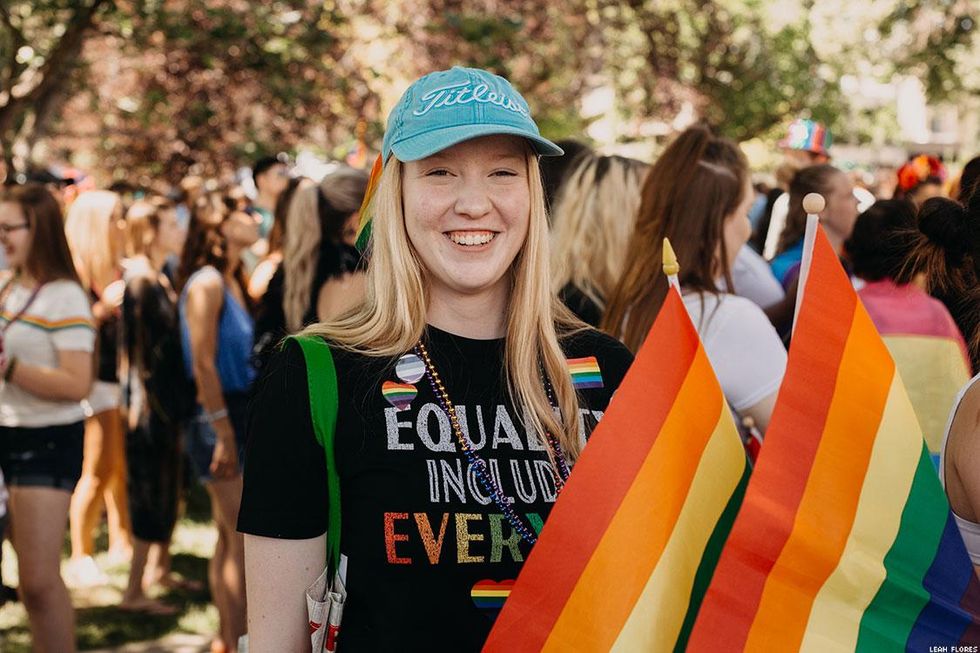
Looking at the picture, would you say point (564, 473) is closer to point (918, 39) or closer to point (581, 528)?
point (581, 528)

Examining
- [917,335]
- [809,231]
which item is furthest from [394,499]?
[917,335]

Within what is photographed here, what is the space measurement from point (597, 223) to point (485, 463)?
2603 millimetres

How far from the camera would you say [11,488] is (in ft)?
15.6

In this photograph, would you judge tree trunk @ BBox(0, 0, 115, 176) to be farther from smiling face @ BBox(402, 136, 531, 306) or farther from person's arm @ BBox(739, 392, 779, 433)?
smiling face @ BBox(402, 136, 531, 306)

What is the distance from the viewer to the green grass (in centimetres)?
608

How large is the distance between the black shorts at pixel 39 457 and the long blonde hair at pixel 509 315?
2911 mm

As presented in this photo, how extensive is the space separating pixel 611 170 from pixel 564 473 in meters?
2.61

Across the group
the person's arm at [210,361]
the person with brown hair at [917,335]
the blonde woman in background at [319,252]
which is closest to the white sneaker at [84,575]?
the person's arm at [210,361]

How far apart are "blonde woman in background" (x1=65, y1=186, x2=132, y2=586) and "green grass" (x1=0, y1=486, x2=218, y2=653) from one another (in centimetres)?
18

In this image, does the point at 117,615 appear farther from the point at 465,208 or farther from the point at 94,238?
the point at 465,208

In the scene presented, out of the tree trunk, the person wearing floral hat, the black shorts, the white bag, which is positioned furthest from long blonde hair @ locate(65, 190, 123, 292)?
the person wearing floral hat

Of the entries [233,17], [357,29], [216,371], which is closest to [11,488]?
[216,371]

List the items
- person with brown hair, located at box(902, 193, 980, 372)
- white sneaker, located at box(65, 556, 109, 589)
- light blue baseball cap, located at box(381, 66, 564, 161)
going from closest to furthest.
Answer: light blue baseball cap, located at box(381, 66, 564, 161) < person with brown hair, located at box(902, 193, 980, 372) < white sneaker, located at box(65, 556, 109, 589)

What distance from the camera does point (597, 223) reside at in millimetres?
4602
